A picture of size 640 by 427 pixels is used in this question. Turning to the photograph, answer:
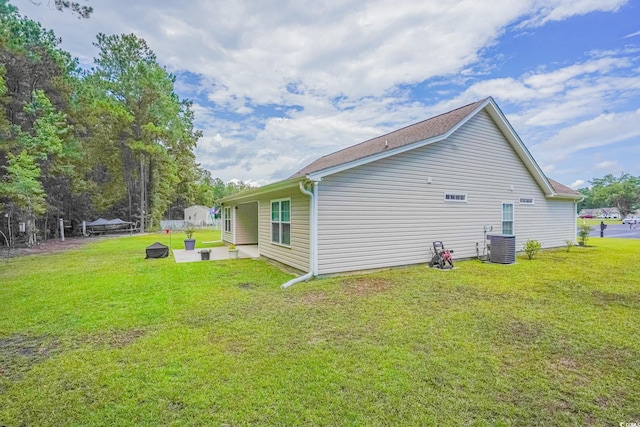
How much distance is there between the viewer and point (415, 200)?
845 centimetres

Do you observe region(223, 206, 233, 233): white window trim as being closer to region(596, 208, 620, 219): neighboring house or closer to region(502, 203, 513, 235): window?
region(502, 203, 513, 235): window

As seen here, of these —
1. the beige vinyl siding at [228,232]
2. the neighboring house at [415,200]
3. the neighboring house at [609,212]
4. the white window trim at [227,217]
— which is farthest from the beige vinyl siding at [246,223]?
the neighboring house at [609,212]

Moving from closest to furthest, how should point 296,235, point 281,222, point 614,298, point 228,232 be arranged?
point 614,298 → point 296,235 → point 281,222 → point 228,232

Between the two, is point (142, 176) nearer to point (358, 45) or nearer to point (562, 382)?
point (358, 45)

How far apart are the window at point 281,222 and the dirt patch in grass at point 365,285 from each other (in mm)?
2516

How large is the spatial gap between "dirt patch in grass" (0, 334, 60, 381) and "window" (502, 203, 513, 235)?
11.6 m

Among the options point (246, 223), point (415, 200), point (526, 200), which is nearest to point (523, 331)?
point (415, 200)

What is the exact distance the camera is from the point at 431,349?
11.4 ft

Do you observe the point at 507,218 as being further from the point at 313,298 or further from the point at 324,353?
the point at 324,353

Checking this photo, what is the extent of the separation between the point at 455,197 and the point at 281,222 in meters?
5.23

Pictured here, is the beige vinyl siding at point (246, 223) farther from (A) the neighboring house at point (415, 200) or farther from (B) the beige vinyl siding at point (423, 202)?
(B) the beige vinyl siding at point (423, 202)

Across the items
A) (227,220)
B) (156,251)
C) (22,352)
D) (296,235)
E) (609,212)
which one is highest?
(609,212)

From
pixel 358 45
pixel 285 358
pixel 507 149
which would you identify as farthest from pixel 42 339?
pixel 507 149

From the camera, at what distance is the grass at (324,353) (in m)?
2.44
